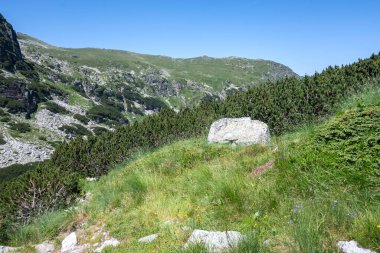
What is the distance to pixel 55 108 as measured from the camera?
136m

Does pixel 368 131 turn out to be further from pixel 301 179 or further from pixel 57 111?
pixel 57 111

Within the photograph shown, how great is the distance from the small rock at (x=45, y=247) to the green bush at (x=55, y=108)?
137 metres

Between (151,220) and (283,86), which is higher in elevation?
(283,86)

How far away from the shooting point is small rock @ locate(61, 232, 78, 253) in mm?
7159

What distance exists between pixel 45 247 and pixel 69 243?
749 millimetres

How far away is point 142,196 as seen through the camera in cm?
841

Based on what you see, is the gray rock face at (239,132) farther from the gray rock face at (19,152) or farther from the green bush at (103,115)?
the green bush at (103,115)

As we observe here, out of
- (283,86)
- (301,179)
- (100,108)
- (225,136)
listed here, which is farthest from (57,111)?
(301,179)

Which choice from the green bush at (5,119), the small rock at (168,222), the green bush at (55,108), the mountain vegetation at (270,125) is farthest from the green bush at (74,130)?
the small rock at (168,222)

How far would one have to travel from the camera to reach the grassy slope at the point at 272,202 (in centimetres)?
411

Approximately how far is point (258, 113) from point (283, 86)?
18.3 ft

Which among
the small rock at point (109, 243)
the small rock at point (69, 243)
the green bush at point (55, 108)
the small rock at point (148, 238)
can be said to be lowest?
the green bush at point (55, 108)

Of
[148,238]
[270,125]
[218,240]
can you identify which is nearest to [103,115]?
[270,125]

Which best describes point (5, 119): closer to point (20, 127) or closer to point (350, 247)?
point (20, 127)
